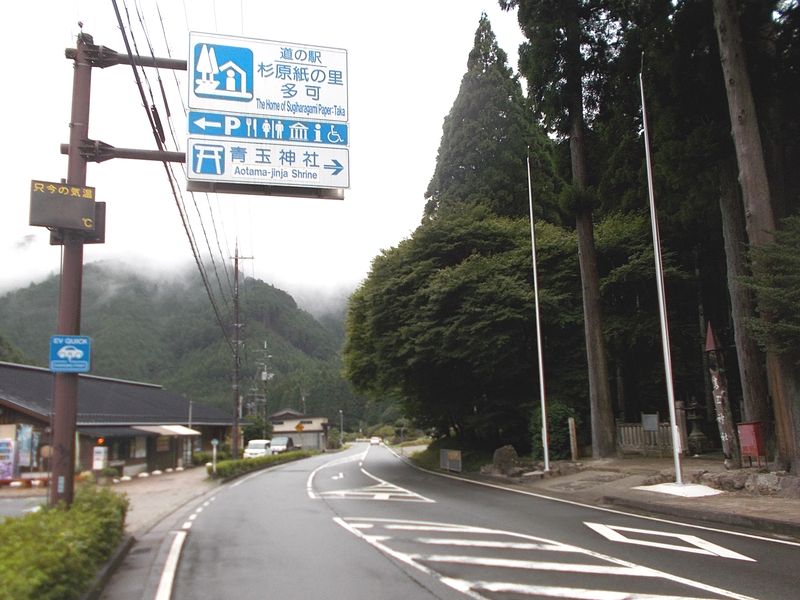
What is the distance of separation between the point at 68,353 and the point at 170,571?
3.46m

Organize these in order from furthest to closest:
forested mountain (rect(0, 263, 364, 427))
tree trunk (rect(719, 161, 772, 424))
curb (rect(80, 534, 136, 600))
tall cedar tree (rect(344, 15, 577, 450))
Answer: forested mountain (rect(0, 263, 364, 427))
tall cedar tree (rect(344, 15, 577, 450))
tree trunk (rect(719, 161, 772, 424))
curb (rect(80, 534, 136, 600))

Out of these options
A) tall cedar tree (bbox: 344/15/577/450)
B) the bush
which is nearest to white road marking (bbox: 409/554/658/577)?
the bush

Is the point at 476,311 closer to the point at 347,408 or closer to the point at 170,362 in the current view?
the point at 170,362

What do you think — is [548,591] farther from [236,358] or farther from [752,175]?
[236,358]

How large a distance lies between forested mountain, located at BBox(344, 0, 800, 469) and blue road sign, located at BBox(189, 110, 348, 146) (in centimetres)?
951

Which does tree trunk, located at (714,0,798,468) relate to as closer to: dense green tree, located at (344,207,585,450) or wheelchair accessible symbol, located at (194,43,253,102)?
dense green tree, located at (344,207,585,450)

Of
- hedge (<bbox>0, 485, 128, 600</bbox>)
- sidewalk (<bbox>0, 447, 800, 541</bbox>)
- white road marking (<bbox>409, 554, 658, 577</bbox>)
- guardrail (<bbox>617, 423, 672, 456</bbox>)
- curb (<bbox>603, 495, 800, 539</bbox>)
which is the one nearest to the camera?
hedge (<bbox>0, 485, 128, 600</bbox>)

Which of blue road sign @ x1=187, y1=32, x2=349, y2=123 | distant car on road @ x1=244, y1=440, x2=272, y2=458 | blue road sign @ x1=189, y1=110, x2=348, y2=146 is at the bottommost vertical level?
distant car on road @ x1=244, y1=440, x2=272, y2=458

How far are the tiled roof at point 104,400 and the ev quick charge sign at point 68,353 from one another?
17.8m

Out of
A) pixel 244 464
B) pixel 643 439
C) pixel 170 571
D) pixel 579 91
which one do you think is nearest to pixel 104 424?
pixel 244 464

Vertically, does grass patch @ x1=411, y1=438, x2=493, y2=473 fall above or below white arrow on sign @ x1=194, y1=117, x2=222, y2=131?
below

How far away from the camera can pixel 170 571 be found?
27.4ft

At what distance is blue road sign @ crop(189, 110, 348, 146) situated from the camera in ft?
30.3

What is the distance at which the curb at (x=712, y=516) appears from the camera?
998cm
